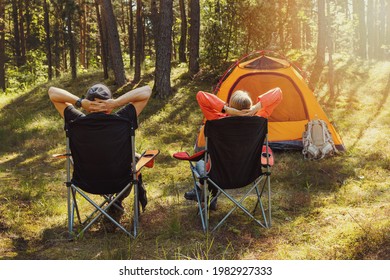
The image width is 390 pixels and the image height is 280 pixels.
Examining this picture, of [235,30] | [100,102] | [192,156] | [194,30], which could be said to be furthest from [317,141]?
[194,30]

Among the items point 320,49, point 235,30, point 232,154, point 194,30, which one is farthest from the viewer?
point 194,30

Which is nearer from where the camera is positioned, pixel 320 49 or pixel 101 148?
pixel 101 148

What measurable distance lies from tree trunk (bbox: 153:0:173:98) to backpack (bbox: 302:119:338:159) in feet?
16.5

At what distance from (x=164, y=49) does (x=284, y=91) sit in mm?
4226

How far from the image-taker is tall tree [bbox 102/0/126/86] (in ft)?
41.3

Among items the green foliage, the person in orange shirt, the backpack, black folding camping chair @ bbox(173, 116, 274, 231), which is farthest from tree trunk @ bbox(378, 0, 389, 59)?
black folding camping chair @ bbox(173, 116, 274, 231)

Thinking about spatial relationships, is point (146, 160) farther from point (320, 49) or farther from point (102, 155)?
point (320, 49)

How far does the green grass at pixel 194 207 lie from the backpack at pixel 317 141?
21cm

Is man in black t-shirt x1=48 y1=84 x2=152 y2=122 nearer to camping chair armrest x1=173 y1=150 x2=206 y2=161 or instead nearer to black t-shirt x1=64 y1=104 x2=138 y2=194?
black t-shirt x1=64 y1=104 x2=138 y2=194

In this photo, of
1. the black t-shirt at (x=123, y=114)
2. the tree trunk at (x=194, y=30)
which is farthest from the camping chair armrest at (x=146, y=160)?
the tree trunk at (x=194, y=30)

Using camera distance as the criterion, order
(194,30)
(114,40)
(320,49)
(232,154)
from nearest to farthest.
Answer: (232,154) < (320,49) < (114,40) < (194,30)

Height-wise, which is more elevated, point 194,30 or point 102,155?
point 194,30

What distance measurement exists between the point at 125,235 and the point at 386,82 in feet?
37.0

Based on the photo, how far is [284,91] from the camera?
7.89 m
